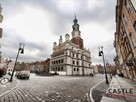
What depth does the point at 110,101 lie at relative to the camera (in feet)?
18.7

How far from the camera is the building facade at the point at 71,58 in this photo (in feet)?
181

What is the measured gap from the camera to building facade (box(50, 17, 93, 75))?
55.2 m

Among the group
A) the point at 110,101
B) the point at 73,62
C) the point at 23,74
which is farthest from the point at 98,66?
the point at 110,101

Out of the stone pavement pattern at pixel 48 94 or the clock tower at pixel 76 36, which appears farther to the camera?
the clock tower at pixel 76 36

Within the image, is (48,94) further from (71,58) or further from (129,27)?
(71,58)

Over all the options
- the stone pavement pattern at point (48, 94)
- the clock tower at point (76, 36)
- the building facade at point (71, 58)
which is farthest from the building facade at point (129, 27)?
the clock tower at point (76, 36)

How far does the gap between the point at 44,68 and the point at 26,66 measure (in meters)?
38.2

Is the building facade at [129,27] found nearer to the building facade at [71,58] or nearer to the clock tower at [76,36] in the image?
the building facade at [71,58]

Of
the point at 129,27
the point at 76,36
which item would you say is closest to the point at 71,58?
the point at 76,36

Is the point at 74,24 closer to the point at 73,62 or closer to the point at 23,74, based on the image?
the point at 73,62

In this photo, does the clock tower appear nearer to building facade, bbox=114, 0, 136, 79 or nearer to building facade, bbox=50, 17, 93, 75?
building facade, bbox=50, 17, 93, 75

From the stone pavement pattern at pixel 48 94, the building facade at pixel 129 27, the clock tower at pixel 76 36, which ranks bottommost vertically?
the stone pavement pattern at pixel 48 94

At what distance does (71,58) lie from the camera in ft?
190

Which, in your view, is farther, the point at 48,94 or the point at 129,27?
the point at 129,27
